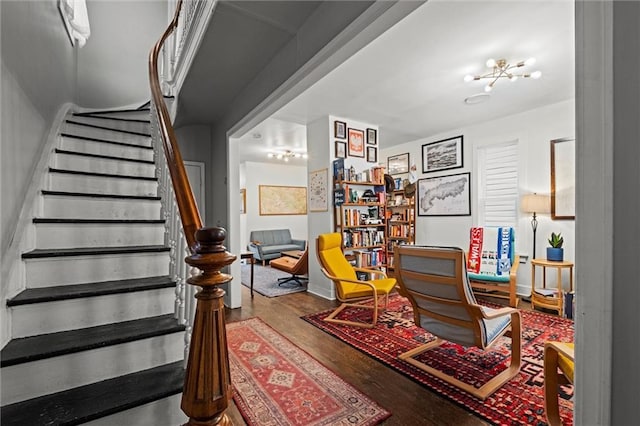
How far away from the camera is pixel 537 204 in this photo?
3.97 metres

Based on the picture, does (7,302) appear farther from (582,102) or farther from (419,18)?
(419,18)

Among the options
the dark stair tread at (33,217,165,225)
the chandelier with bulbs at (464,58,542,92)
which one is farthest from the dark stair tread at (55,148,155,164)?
the chandelier with bulbs at (464,58,542,92)

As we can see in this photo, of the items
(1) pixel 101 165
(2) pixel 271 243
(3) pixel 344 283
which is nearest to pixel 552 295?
(3) pixel 344 283

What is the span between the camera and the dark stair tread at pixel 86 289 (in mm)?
1396

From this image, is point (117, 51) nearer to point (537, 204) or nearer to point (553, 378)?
point (553, 378)

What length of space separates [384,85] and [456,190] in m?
2.69

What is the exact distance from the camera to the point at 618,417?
61 centimetres

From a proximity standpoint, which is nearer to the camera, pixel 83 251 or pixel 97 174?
pixel 83 251

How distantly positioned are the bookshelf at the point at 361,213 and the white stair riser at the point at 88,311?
294 centimetres

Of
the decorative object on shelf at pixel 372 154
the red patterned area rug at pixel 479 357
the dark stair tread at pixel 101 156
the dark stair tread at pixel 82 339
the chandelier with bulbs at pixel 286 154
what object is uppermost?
the chandelier with bulbs at pixel 286 154

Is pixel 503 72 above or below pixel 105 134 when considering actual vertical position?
above

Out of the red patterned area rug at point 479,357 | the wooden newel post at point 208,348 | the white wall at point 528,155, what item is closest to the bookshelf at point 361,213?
the red patterned area rug at point 479,357

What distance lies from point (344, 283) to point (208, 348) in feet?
9.23

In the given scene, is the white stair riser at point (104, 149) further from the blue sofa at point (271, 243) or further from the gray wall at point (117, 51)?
the blue sofa at point (271, 243)
